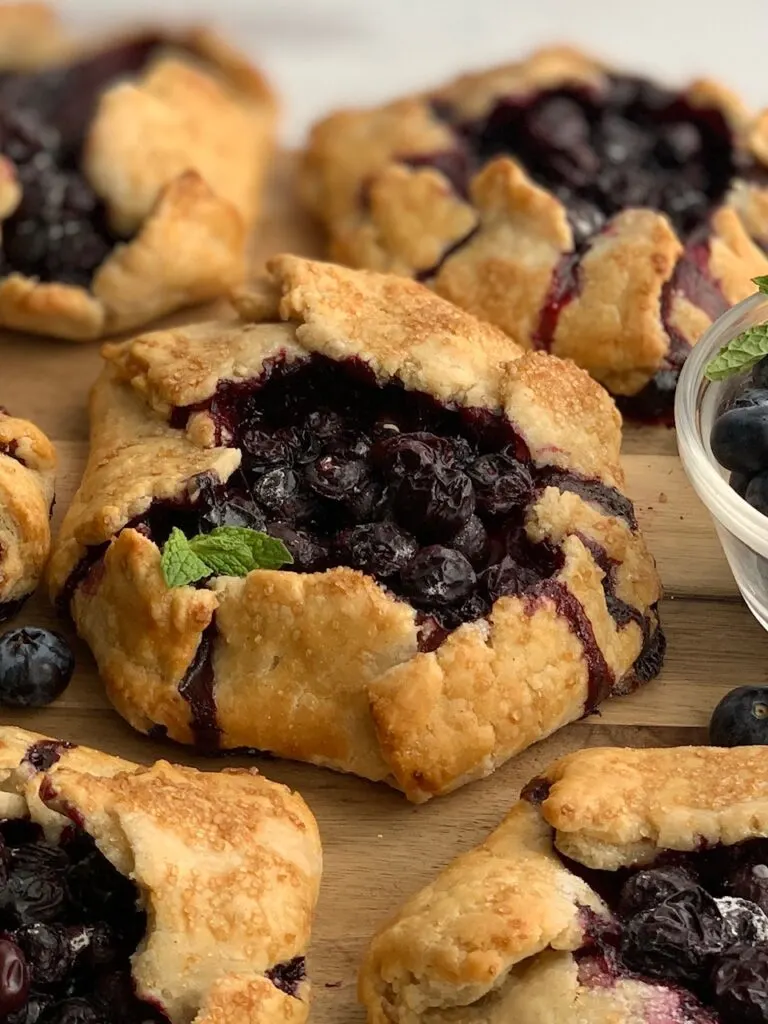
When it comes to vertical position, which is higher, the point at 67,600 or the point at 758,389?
the point at 758,389

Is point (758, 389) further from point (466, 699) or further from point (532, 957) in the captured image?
point (532, 957)

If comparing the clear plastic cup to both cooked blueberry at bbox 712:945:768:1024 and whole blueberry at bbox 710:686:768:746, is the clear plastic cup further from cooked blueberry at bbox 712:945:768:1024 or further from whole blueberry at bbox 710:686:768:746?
cooked blueberry at bbox 712:945:768:1024

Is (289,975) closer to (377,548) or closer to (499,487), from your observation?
(377,548)

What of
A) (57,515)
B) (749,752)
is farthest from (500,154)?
(749,752)

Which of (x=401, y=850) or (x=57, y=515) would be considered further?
(x=57, y=515)

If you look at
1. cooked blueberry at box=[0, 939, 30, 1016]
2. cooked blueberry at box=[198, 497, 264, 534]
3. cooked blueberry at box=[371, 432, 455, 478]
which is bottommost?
cooked blueberry at box=[0, 939, 30, 1016]

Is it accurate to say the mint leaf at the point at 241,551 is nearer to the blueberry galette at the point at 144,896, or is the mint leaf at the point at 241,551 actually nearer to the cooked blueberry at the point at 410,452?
the cooked blueberry at the point at 410,452

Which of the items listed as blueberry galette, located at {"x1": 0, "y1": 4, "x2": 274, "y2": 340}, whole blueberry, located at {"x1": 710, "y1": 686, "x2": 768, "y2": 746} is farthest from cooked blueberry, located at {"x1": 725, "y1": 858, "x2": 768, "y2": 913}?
blueberry galette, located at {"x1": 0, "y1": 4, "x2": 274, "y2": 340}
